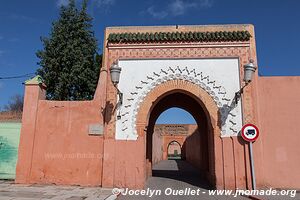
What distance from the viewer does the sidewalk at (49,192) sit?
19.7ft

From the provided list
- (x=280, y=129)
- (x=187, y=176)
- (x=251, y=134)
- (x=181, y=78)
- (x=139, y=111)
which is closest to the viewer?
(x=251, y=134)

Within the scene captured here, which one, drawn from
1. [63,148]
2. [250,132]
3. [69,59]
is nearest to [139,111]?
[63,148]

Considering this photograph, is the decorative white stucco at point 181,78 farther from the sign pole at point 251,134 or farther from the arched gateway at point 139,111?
the sign pole at point 251,134

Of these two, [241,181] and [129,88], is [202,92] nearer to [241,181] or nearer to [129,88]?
[129,88]

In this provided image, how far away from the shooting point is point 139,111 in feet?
26.7

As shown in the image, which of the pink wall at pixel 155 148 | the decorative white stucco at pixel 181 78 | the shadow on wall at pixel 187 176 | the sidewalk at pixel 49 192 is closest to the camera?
the sidewalk at pixel 49 192

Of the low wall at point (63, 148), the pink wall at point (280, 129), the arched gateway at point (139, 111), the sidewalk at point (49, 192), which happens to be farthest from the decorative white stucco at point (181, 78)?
the sidewalk at point (49, 192)

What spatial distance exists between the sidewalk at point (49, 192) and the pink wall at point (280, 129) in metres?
4.55

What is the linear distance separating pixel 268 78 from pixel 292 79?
709mm

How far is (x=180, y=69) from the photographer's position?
27.3 feet

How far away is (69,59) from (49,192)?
1049 centimetres

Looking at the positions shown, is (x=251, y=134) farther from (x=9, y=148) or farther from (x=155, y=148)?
(x=155, y=148)

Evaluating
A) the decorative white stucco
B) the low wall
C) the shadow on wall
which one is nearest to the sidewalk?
the low wall

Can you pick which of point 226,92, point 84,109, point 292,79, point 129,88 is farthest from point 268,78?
point 84,109
